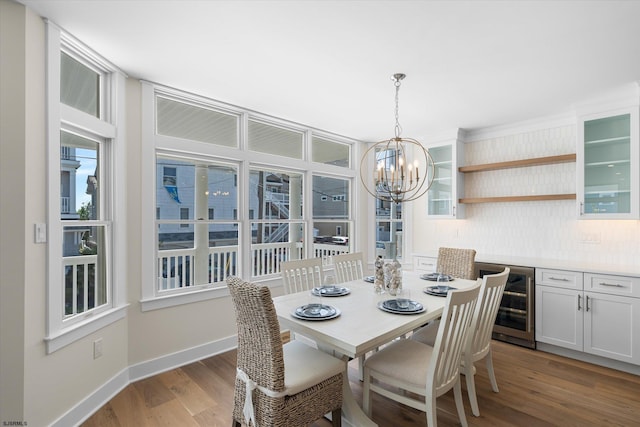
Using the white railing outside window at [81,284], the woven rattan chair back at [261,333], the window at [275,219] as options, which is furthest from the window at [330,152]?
the woven rattan chair back at [261,333]

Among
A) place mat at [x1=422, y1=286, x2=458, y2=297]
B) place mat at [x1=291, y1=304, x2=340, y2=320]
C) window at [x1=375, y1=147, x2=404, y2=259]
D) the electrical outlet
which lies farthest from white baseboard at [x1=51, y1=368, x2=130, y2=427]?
window at [x1=375, y1=147, x2=404, y2=259]

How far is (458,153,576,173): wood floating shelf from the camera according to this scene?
11.9 feet

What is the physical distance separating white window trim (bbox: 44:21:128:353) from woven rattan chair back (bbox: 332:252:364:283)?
1966 mm

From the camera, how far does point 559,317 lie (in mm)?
3291

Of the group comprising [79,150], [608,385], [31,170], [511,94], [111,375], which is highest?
[511,94]

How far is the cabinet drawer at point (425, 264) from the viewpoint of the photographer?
13.8ft

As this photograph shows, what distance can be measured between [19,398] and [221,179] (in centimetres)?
232

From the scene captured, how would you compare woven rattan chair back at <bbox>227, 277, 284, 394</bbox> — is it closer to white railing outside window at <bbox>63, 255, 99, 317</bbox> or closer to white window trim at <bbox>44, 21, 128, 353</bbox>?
white window trim at <bbox>44, 21, 128, 353</bbox>

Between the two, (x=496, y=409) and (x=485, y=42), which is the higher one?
(x=485, y=42)

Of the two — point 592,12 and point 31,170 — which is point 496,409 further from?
point 31,170

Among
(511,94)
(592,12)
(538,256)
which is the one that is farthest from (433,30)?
(538,256)

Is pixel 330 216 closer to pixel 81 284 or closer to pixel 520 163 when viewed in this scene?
pixel 520 163

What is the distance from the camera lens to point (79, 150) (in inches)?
95.3

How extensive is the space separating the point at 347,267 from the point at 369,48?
213 centimetres
